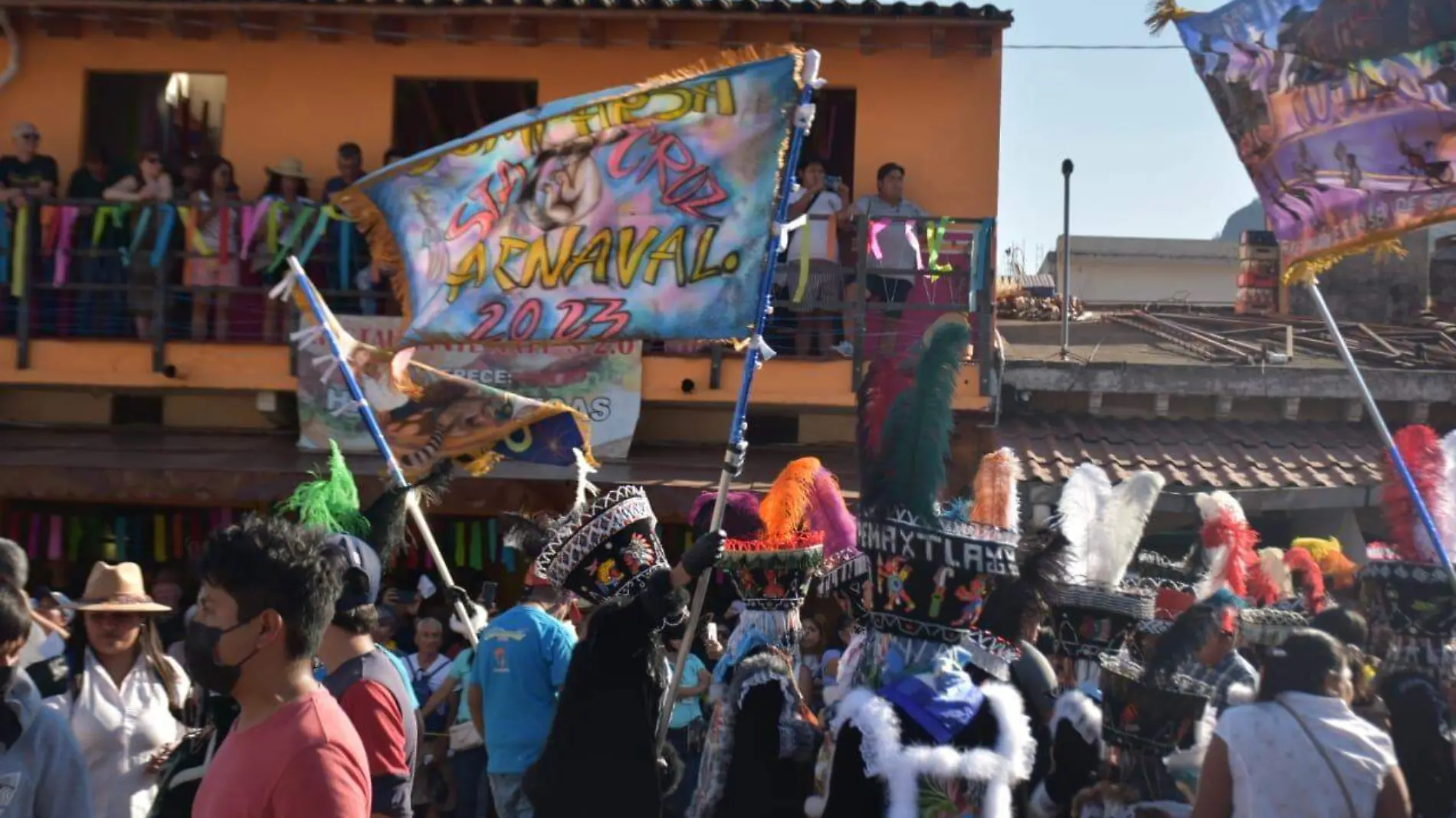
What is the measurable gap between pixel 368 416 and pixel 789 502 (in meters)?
2.02

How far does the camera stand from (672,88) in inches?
250

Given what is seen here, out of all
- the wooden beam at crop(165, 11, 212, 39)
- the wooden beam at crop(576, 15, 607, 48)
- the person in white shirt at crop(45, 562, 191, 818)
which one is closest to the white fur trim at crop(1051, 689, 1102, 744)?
the person in white shirt at crop(45, 562, 191, 818)

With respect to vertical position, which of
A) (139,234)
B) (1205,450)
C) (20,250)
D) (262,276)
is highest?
(139,234)

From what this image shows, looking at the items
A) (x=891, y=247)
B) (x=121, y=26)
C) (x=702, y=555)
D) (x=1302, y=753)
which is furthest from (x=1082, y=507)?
(x=121, y=26)

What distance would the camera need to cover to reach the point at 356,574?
5.00 metres

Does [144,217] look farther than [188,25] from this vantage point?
No

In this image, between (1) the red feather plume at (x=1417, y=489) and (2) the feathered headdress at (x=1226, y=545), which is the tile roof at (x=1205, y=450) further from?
(1) the red feather plume at (x=1417, y=489)

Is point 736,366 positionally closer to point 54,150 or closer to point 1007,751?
point 54,150

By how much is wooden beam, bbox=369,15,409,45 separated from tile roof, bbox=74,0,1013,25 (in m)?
0.46

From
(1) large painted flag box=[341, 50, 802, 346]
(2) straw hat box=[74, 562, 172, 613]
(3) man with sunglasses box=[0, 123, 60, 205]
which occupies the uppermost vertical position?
(3) man with sunglasses box=[0, 123, 60, 205]

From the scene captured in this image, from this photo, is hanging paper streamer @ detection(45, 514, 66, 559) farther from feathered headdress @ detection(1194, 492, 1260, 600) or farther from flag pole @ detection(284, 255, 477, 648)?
feathered headdress @ detection(1194, 492, 1260, 600)

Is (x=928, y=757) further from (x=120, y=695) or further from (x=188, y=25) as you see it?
(x=188, y=25)

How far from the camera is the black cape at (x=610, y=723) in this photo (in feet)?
17.8

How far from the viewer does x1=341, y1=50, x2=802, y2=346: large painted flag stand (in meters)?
6.23
